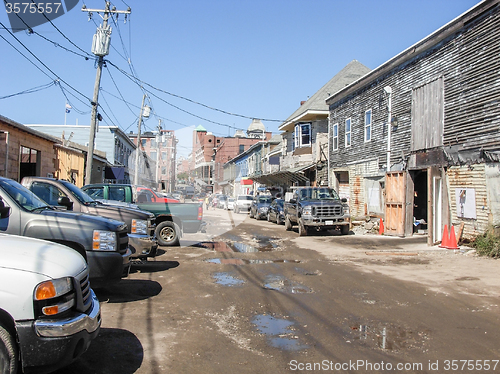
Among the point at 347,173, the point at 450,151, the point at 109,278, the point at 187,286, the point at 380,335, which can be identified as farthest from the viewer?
the point at 347,173

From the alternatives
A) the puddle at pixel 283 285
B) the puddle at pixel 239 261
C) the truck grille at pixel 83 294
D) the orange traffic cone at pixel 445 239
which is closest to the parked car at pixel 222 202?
the orange traffic cone at pixel 445 239

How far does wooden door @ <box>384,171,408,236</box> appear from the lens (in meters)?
17.2

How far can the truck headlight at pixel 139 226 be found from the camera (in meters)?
9.12

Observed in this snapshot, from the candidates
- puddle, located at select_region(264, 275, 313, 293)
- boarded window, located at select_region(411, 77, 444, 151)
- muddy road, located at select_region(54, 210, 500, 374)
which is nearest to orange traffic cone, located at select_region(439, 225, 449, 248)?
muddy road, located at select_region(54, 210, 500, 374)

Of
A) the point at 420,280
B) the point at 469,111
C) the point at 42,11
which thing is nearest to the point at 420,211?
the point at 469,111

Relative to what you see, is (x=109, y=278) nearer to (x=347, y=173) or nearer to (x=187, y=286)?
(x=187, y=286)

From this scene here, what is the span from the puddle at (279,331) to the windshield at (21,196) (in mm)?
3684

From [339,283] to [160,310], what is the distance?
3762mm

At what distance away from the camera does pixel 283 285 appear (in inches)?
319

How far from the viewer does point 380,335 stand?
17.2 ft

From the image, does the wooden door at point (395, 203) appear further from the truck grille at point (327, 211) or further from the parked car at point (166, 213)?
the parked car at point (166, 213)

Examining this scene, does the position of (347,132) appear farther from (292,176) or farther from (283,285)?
(283,285)

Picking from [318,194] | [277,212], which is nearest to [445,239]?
[318,194]

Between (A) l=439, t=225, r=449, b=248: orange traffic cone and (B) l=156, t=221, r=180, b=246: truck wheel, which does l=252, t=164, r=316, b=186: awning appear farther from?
(B) l=156, t=221, r=180, b=246: truck wheel
